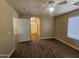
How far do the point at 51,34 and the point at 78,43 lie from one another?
403 cm

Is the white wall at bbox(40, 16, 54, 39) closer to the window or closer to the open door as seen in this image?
the open door

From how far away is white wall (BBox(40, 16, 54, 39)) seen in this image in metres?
8.56

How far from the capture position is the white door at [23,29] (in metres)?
6.75

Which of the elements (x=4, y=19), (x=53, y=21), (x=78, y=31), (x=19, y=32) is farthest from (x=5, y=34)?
(x=53, y=21)

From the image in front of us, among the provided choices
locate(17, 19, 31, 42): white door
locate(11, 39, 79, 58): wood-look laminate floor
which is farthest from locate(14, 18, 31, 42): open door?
locate(11, 39, 79, 58): wood-look laminate floor

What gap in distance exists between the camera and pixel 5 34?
3.65m

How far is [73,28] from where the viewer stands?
5469mm

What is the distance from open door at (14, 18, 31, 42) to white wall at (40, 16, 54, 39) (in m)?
1.67

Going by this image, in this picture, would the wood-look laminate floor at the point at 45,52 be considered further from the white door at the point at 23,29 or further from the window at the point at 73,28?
the white door at the point at 23,29

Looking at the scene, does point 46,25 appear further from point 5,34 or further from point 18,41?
point 5,34

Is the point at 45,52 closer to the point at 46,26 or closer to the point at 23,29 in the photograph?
the point at 23,29

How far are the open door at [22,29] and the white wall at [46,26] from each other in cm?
167

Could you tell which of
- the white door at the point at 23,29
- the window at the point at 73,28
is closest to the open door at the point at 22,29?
the white door at the point at 23,29

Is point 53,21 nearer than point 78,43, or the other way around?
point 78,43
